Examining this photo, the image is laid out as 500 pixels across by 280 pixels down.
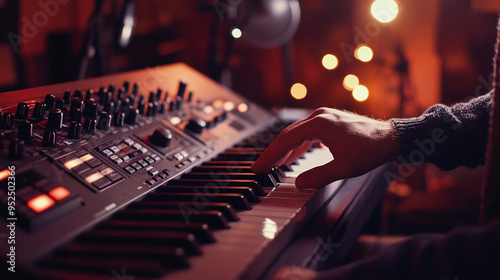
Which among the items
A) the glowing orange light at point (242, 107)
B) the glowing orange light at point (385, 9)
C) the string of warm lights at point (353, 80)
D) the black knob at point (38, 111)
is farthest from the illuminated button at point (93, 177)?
the string of warm lights at point (353, 80)

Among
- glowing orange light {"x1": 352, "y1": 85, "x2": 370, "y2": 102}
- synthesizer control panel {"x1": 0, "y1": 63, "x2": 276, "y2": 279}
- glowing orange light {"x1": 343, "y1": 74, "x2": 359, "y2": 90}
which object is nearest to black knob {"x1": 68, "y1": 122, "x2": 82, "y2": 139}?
synthesizer control panel {"x1": 0, "y1": 63, "x2": 276, "y2": 279}

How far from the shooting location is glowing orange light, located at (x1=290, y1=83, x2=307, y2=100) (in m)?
3.73

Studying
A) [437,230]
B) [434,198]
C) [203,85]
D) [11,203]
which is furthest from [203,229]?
[434,198]

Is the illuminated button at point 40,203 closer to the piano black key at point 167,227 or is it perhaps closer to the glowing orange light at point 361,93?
the piano black key at point 167,227

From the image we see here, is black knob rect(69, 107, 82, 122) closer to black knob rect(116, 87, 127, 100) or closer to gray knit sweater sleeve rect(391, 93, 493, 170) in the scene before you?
black knob rect(116, 87, 127, 100)

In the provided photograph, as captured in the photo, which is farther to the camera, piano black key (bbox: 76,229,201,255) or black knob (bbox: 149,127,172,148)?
black knob (bbox: 149,127,172,148)

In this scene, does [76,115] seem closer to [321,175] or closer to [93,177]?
[93,177]

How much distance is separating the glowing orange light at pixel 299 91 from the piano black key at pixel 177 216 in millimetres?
2975

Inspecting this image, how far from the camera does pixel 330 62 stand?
11.8 ft

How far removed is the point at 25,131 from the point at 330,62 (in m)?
2.99

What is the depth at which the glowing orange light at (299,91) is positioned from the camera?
3.73 m

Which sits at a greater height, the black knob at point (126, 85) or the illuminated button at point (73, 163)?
the black knob at point (126, 85)

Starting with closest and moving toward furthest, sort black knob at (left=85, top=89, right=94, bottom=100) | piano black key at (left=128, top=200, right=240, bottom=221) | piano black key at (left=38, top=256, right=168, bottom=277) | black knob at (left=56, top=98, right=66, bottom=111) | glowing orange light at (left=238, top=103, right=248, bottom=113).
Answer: piano black key at (left=38, top=256, right=168, bottom=277) < piano black key at (left=128, top=200, right=240, bottom=221) < black knob at (left=56, top=98, right=66, bottom=111) < black knob at (left=85, top=89, right=94, bottom=100) < glowing orange light at (left=238, top=103, right=248, bottom=113)

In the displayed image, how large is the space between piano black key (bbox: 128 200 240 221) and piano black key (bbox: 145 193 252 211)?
0.09 ft
